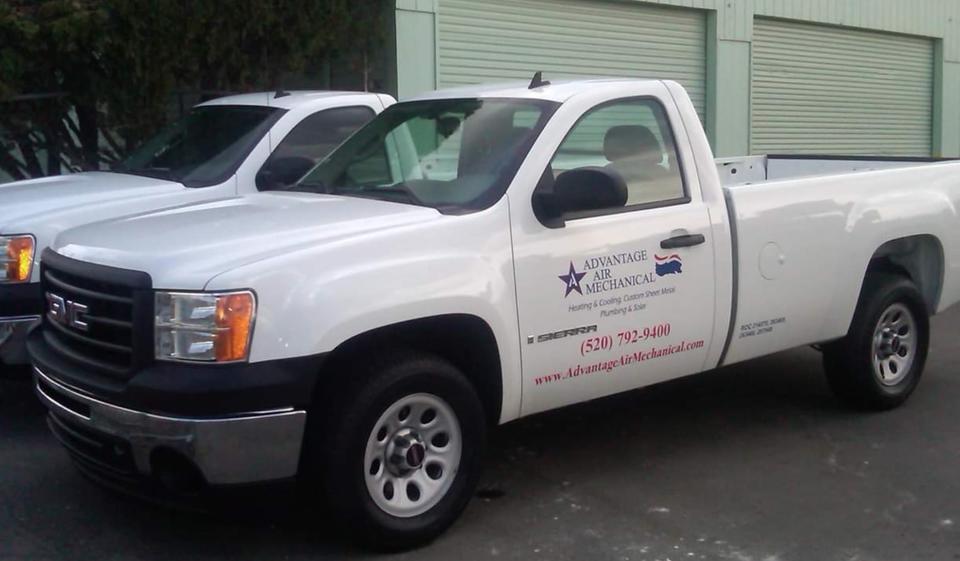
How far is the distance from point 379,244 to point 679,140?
76.5 inches

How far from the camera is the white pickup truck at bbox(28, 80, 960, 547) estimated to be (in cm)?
417

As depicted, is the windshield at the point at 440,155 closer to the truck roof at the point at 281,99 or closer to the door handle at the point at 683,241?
the door handle at the point at 683,241

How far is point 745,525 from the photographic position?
16.7ft

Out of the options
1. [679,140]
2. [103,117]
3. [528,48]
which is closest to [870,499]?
[679,140]

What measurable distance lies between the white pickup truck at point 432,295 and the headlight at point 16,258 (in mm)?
1197

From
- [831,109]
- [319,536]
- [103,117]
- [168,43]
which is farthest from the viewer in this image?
[831,109]

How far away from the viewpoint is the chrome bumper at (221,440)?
4.09 m

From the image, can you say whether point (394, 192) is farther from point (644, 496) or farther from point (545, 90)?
point (644, 496)

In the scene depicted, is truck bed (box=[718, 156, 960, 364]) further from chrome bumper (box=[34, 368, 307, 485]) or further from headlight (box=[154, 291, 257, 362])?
headlight (box=[154, 291, 257, 362])

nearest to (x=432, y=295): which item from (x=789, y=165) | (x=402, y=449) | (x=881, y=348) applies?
(x=402, y=449)

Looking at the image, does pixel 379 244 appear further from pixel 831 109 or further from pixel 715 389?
pixel 831 109

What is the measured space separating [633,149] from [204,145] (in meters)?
3.29

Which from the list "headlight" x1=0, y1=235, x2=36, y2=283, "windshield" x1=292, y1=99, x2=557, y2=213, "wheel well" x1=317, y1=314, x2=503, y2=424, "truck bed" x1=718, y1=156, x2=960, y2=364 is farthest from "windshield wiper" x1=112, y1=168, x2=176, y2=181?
"truck bed" x1=718, y1=156, x2=960, y2=364

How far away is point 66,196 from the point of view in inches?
264
